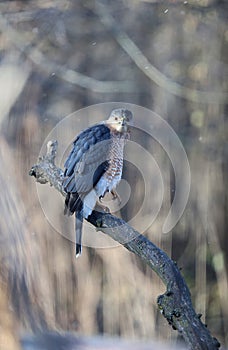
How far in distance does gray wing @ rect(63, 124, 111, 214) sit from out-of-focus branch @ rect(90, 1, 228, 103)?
1.33 m

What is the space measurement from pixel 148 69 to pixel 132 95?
0.46ft

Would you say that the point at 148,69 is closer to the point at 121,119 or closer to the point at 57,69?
the point at 57,69

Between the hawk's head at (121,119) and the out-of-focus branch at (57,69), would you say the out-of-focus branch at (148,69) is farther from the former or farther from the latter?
the hawk's head at (121,119)

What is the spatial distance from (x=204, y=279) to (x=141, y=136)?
0.75 m

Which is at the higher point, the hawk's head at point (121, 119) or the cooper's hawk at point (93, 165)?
the hawk's head at point (121, 119)

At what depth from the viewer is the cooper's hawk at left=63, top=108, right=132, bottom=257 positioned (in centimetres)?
170

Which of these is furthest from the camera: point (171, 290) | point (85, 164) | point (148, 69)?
point (148, 69)

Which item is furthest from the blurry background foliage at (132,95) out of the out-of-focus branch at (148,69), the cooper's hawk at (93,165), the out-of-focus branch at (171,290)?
the out-of-focus branch at (171,290)

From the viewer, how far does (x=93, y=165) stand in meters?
1.80

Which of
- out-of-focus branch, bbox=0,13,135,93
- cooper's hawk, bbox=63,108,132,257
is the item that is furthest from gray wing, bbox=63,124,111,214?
out-of-focus branch, bbox=0,13,135,93

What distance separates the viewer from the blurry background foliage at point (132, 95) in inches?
112

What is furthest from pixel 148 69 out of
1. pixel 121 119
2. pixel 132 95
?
pixel 121 119

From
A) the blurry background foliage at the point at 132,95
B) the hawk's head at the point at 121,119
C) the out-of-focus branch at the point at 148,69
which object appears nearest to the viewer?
the hawk's head at the point at 121,119

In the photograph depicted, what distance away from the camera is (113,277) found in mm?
2842
